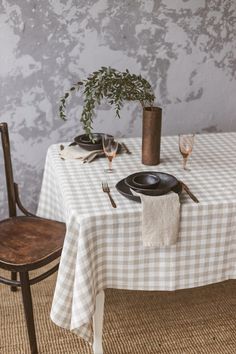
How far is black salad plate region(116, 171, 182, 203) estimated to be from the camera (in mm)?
1772

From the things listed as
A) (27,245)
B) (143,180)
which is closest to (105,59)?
(143,180)

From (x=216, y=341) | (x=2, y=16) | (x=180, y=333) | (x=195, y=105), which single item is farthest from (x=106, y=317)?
(x=2, y=16)

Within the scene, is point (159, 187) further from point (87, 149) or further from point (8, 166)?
point (8, 166)

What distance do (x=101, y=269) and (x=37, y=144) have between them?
119cm

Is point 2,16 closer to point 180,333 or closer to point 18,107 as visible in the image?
point 18,107

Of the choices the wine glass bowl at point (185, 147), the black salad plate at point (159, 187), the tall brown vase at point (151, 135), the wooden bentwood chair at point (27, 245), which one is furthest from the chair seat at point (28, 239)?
the wine glass bowl at point (185, 147)

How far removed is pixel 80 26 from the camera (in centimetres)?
257

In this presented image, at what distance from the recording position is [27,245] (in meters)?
2.04

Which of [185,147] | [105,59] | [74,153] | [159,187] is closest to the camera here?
[159,187]

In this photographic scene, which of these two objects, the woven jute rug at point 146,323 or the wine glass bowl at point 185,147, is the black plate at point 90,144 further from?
the woven jute rug at point 146,323

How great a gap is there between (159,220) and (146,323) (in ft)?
2.45

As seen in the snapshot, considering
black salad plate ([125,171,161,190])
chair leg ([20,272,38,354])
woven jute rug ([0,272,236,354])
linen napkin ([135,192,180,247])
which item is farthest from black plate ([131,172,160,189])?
woven jute rug ([0,272,236,354])

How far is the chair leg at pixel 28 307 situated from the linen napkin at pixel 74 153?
54 centimetres

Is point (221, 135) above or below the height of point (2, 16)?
below
